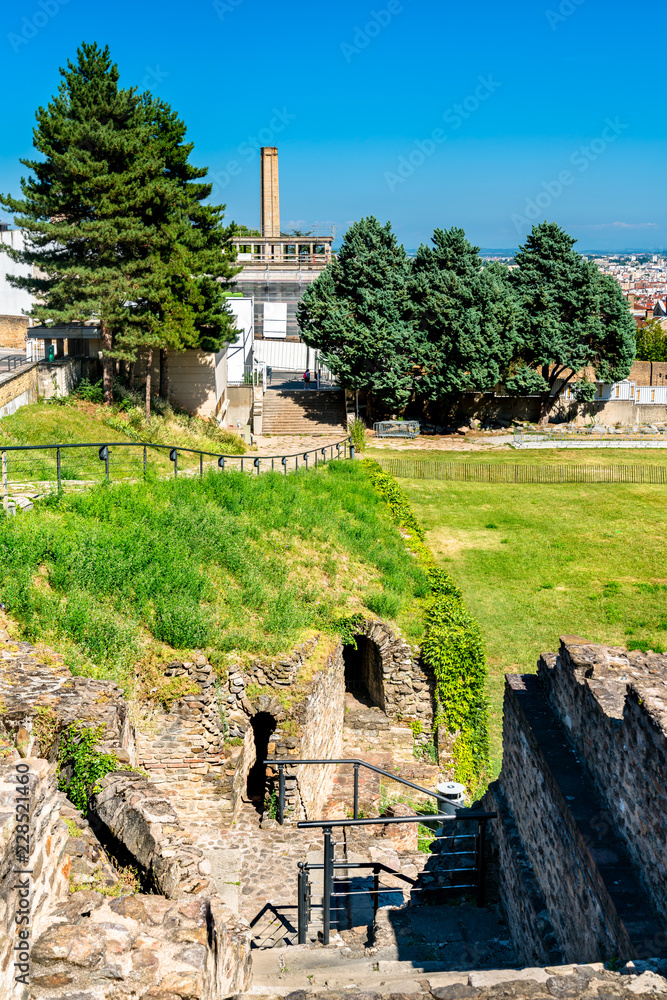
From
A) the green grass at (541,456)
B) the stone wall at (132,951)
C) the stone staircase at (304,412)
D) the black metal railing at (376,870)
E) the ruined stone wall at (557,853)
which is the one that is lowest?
the black metal railing at (376,870)

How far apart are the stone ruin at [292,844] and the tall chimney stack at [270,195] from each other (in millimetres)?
65034

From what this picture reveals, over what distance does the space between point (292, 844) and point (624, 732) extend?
546cm

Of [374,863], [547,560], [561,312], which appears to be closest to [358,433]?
[561,312]

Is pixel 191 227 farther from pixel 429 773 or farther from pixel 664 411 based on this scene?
pixel 664 411

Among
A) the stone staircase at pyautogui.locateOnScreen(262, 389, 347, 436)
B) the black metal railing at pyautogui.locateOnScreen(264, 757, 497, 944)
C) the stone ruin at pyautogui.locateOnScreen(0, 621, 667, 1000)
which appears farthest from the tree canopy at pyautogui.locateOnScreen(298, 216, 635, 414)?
the black metal railing at pyautogui.locateOnScreen(264, 757, 497, 944)

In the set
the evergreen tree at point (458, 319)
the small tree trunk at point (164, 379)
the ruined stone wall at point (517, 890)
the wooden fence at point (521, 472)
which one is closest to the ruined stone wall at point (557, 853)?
the ruined stone wall at point (517, 890)

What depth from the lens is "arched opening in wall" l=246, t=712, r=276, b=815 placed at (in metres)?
12.6

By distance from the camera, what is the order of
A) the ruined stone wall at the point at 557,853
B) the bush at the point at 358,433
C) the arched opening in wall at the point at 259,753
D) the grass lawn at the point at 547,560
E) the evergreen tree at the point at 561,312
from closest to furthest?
the ruined stone wall at the point at 557,853
the arched opening in wall at the point at 259,753
the grass lawn at the point at 547,560
the bush at the point at 358,433
the evergreen tree at the point at 561,312

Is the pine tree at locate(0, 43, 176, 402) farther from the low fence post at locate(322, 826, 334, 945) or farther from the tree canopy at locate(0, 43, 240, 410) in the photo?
Answer: the low fence post at locate(322, 826, 334, 945)

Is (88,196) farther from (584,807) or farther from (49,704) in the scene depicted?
(584,807)

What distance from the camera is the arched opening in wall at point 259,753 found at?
12633 millimetres

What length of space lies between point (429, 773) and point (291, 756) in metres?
3.42

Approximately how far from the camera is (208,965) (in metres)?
6.20

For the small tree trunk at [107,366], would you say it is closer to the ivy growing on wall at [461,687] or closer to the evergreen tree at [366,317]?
the evergreen tree at [366,317]
